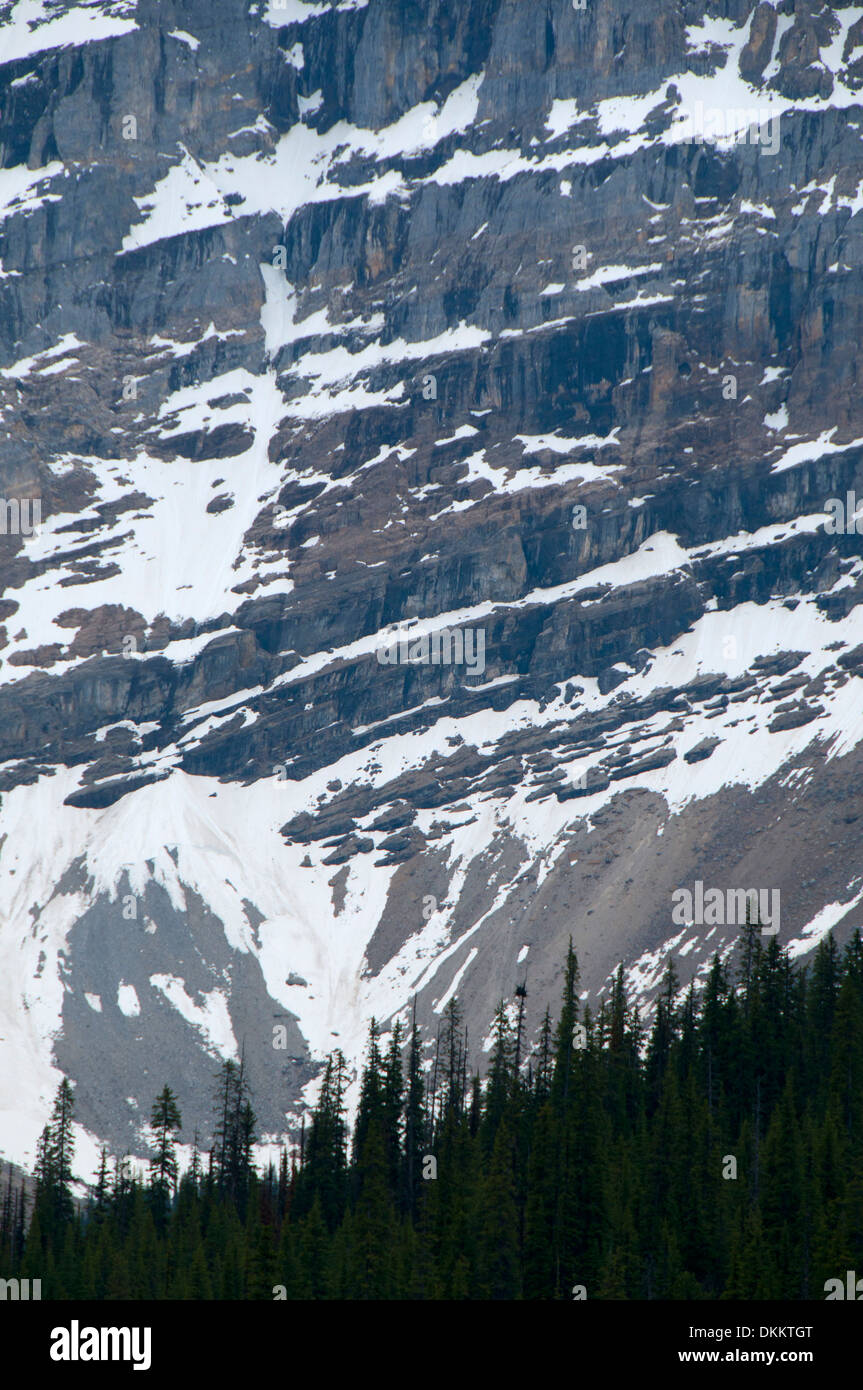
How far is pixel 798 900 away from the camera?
19275 cm

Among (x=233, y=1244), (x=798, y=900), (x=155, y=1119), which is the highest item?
(x=798, y=900)

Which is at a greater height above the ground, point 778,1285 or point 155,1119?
point 155,1119

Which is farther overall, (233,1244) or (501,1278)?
(233,1244)

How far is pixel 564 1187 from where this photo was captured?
261 ft

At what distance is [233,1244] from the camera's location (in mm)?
86562

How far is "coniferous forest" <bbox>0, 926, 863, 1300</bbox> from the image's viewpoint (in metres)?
76.6

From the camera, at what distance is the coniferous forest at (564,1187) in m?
76.6
